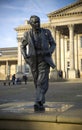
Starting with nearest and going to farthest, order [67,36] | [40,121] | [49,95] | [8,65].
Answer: [40,121] < [49,95] < [67,36] < [8,65]

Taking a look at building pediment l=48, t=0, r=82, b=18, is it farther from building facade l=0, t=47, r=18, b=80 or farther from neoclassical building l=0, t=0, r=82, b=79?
building facade l=0, t=47, r=18, b=80

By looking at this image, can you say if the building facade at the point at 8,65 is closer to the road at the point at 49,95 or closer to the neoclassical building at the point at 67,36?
the neoclassical building at the point at 67,36

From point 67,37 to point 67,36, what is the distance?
21cm

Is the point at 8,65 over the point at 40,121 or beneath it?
beneath

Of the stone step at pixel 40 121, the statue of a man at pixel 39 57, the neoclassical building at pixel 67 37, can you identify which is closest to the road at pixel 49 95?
the statue of a man at pixel 39 57

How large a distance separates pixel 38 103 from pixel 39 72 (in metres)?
0.67

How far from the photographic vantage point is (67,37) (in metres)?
→ 62.1

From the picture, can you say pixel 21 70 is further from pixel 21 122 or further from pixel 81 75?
pixel 21 122

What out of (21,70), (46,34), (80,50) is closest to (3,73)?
(21,70)

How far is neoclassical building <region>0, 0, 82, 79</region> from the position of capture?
2164 inches

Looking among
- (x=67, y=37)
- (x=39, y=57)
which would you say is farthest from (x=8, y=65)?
(x=39, y=57)

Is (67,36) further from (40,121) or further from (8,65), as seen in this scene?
(40,121)

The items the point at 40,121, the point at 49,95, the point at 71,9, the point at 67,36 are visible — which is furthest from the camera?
the point at 67,36

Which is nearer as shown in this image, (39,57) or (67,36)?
(39,57)
